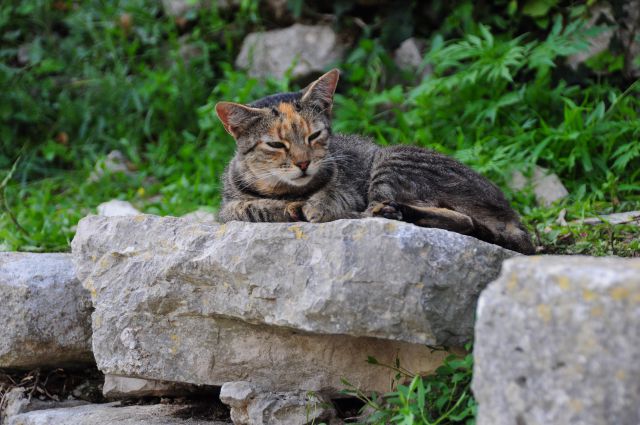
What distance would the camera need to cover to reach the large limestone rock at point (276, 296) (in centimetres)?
338

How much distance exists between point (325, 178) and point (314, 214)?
0.50m

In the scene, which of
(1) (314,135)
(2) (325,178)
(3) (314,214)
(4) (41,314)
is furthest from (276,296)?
(4) (41,314)

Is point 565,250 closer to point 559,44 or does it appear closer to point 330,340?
point 330,340

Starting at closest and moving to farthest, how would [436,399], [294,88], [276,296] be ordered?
[436,399], [276,296], [294,88]

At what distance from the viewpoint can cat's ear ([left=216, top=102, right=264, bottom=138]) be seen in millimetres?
4613

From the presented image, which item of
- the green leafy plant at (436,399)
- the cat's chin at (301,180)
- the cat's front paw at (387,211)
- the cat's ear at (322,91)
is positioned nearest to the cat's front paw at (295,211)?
the cat's chin at (301,180)

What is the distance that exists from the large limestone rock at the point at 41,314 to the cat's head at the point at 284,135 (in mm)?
1308

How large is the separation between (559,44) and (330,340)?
3.70 m

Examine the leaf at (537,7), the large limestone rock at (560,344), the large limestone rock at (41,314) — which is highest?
the large limestone rock at (560,344)

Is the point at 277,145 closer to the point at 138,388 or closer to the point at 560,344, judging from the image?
the point at 138,388

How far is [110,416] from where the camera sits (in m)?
4.33

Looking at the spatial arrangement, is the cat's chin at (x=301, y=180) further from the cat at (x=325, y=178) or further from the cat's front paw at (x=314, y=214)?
the cat's front paw at (x=314, y=214)

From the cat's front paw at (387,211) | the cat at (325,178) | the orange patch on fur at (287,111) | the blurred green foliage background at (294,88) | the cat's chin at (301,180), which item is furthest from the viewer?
the blurred green foliage background at (294,88)

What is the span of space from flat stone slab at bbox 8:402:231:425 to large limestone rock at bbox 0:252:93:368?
1.15ft
